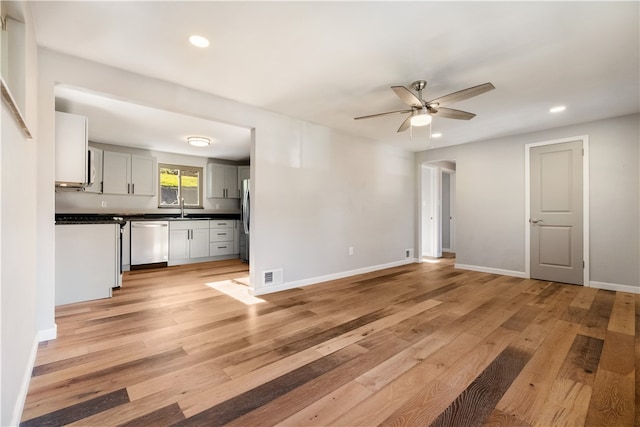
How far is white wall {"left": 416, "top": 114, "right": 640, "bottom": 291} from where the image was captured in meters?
3.74

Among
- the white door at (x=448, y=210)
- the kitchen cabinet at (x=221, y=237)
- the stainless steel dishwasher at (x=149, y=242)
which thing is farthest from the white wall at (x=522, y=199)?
the stainless steel dishwasher at (x=149, y=242)

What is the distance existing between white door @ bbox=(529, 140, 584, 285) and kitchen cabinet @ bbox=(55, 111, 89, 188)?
6.07 meters

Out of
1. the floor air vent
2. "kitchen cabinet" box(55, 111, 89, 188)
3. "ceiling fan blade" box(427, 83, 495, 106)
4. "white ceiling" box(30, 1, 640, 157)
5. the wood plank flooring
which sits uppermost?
"white ceiling" box(30, 1, 640, 157)

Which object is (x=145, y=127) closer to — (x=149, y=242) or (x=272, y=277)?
(x=149, y=242)

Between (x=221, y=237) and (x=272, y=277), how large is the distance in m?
3.08

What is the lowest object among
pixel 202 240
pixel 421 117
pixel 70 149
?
pixel 202 240

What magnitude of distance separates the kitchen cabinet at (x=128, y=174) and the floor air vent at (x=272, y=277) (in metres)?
3.68

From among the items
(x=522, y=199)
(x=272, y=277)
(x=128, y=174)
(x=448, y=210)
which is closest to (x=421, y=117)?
(x=272, y=277)

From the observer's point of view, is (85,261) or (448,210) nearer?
(85,261)

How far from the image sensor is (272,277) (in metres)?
3.72

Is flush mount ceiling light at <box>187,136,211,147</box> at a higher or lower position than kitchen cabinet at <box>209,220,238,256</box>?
higher

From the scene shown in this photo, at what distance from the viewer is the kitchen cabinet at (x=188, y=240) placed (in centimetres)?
565

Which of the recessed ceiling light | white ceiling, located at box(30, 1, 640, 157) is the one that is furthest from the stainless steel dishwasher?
the recessed ceiling light

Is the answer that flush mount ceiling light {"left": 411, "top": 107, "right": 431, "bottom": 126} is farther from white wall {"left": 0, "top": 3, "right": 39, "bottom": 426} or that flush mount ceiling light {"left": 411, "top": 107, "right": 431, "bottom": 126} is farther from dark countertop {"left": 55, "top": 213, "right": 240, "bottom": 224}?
dark countertop {"left": 55, "top": 213, "right": 240, "bottom": 224}
